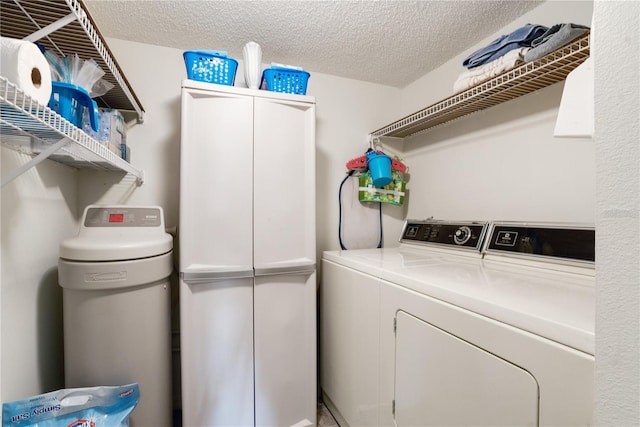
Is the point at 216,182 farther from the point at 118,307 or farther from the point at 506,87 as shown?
the point at 506,87

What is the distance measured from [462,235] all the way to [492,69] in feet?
2.75

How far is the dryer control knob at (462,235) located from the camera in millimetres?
1523

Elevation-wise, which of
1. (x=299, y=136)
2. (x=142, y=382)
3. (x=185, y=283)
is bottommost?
(x=142, y=382)

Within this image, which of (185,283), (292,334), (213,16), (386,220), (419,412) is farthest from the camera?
(386,220)

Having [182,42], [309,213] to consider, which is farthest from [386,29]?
[182,42]

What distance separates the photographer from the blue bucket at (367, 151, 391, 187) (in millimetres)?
1987

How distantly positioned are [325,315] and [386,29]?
1785mm

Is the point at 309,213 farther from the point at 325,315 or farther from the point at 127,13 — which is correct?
the point at 127,13

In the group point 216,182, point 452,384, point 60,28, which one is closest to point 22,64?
point 60,28

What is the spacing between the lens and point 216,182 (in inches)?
57.3

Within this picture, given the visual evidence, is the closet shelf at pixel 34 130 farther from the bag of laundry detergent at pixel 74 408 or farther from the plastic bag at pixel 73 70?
the bag of laundry detergent at pixel 74 408

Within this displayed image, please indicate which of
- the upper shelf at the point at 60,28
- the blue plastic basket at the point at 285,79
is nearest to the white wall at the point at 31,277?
the upper shelf at the point at 60,28

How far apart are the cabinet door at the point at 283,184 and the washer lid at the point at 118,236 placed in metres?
0.50

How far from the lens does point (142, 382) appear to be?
1303 mm
